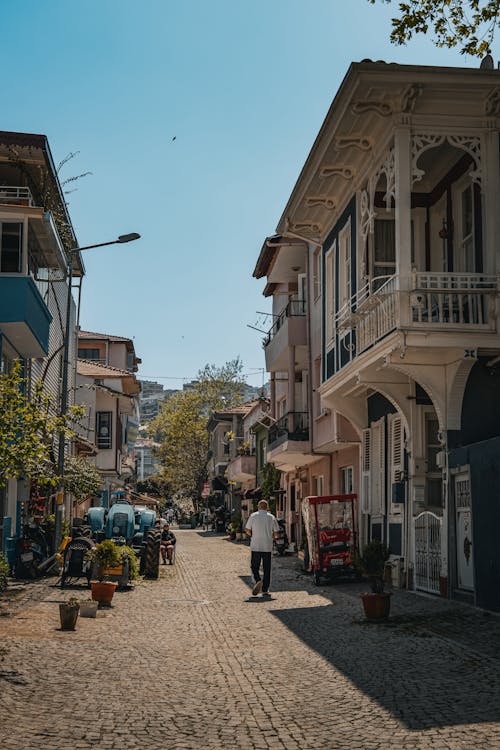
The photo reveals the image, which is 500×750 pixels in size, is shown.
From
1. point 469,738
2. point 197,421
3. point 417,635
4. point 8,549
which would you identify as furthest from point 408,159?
point 197,421

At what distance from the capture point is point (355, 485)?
26.1m

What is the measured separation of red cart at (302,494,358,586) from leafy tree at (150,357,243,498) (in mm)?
58690

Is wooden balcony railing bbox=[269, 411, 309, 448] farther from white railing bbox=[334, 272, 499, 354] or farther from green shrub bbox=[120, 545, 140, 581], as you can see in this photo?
white railing bbox=[334, 272, 499, 354]

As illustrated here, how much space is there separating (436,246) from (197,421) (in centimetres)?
6222

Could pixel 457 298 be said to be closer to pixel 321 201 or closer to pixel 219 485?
pixel 321 201

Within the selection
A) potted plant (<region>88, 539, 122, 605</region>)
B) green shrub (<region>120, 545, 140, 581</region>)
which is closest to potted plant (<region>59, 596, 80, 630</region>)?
potted plant (<region>88, 539, 122, 605</region>)

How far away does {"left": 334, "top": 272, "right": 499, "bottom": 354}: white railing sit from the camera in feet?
50.4

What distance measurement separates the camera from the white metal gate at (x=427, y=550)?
54.8 feet

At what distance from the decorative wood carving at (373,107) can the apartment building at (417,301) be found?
20 millimetres

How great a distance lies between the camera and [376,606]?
538 inches

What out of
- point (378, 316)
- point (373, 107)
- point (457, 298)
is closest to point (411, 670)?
point (457, 298)

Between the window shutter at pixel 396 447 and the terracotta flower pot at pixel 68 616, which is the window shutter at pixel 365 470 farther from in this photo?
the terracotta flower pot at pixel 68 616

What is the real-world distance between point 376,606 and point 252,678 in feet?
14.3

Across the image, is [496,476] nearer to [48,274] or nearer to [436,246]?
[436,246]
